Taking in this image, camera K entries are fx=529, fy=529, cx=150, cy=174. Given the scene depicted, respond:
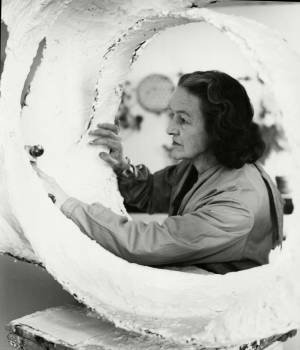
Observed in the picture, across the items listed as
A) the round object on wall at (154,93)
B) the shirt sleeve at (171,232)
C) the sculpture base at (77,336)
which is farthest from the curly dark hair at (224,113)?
the round object on wall at (154,93)

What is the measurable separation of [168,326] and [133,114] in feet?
3.14

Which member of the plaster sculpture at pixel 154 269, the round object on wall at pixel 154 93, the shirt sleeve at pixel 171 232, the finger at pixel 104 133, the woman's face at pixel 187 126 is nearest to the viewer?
the plaster sculpture at pixel 154 269

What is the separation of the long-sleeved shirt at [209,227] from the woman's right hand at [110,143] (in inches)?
9.6

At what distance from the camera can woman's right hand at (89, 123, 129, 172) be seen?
1.25 m

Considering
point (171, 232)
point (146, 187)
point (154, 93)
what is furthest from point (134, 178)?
point (154, 93)

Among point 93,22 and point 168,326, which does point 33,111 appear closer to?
point 93,22

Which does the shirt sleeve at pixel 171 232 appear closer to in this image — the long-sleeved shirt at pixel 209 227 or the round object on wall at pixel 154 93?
the long-sleeved shirt at pixel 209 227

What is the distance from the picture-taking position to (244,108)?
106 cm

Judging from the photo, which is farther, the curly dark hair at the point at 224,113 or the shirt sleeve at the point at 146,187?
the shirt sleeve at the point at 146,187

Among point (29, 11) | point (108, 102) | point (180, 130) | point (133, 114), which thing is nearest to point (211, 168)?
point (180, 130)

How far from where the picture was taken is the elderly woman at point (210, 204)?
0.94 m

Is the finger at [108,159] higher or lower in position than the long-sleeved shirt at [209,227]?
higher

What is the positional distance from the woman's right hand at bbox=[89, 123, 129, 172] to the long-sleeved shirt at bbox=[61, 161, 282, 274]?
24 cm

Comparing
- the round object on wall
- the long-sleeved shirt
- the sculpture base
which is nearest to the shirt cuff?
the long-sleeved shirt
